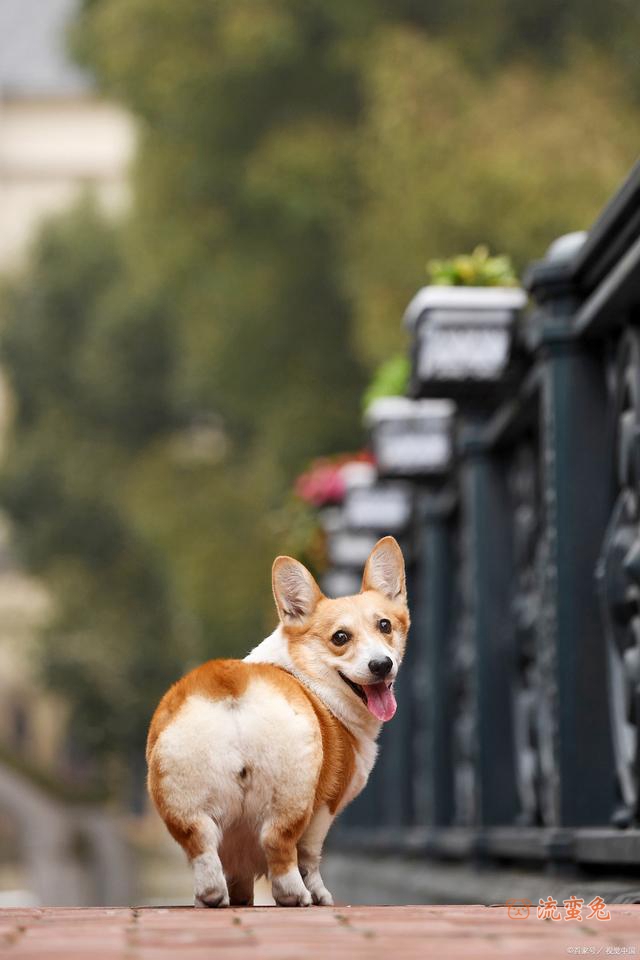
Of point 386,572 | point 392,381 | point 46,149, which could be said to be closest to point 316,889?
point 386,572

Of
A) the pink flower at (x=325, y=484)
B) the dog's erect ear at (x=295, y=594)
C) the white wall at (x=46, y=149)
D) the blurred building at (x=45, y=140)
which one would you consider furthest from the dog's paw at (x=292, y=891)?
the white wall at (x=46, y=149)

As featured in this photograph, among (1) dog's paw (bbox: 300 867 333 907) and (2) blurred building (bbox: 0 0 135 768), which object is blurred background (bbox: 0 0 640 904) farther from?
(2) blurred building (bbox: 0 0 135 768)

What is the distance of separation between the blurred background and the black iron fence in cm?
48

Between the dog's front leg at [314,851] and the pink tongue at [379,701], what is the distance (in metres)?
0.24

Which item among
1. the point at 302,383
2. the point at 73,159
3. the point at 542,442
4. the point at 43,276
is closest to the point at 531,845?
the point at 542,442

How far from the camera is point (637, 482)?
235 inches

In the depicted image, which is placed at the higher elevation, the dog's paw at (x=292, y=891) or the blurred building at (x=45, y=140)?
the blurred building at (x=45, y=140)

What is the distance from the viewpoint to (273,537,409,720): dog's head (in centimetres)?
480

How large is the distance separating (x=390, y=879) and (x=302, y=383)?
1327 centimetres

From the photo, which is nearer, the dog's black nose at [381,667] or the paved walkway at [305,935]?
the paved walkway at [305,935]

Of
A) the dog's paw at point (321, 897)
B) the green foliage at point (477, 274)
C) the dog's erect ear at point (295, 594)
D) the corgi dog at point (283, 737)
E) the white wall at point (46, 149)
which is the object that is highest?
the white wall at point (46, 149)

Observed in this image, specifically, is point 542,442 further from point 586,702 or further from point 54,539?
point 54,539

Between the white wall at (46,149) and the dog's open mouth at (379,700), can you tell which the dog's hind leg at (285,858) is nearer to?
the dog's open mouth at (379,700)

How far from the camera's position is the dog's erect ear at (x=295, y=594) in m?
4.90
